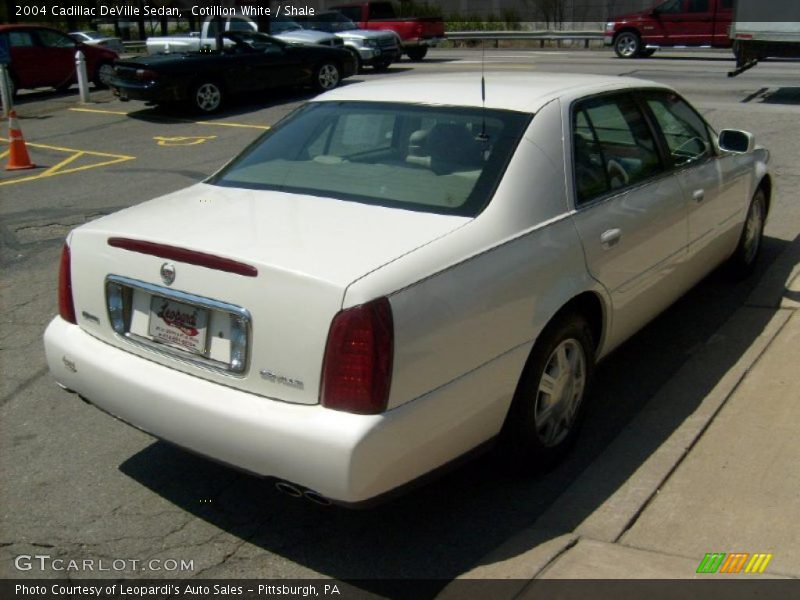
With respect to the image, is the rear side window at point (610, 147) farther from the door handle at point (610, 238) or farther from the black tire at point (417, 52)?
the black tire at point (417, 52)

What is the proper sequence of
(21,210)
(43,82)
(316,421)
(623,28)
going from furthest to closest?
(623,28)
(43,82)
(21,210)
(316,421)

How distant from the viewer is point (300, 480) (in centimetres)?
303

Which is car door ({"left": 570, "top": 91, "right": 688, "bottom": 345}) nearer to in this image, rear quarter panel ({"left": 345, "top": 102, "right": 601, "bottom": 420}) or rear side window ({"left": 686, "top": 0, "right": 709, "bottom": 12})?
rear quarter panel ({"left": 345, "top": 102, "right": 601, "bottom": 420})

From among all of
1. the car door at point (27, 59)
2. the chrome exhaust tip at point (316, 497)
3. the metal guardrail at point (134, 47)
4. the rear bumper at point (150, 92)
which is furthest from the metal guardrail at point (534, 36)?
the chrome exhaust tip at point (316, 497)

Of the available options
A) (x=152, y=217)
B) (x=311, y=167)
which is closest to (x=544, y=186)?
(x=311, y=167)

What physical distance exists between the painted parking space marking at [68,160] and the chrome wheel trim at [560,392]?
8.58 metres

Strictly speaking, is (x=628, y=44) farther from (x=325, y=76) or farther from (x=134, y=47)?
(x=134, y=47)

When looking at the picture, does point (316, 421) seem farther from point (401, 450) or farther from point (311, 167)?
point (311, 167)

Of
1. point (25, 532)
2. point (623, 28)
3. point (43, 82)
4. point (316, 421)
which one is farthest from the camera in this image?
point (623, 28)

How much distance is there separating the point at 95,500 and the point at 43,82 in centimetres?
1827

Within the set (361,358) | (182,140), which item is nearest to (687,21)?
(182,140)

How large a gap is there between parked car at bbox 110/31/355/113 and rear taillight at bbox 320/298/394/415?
521 inches

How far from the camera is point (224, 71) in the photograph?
16031 millimetres

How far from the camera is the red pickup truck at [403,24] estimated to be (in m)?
26.8
